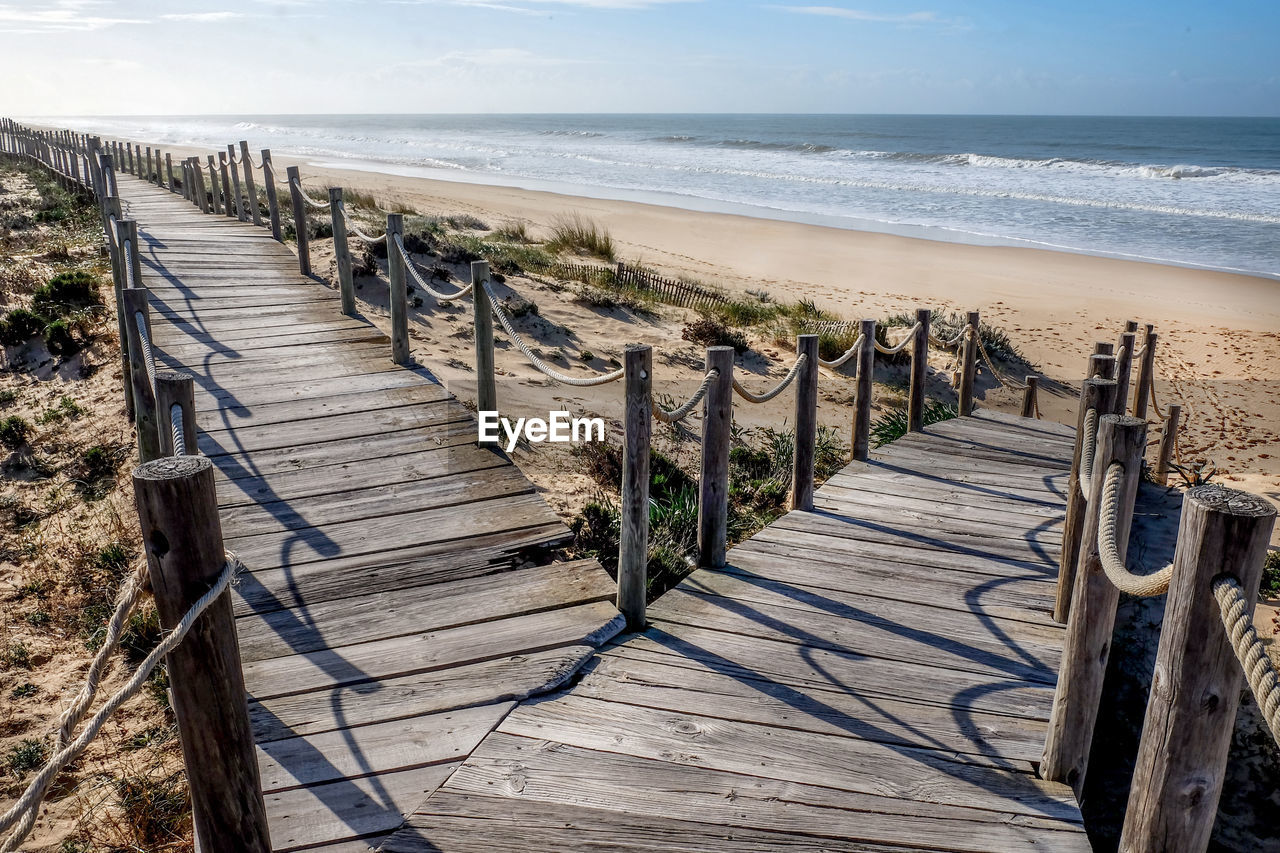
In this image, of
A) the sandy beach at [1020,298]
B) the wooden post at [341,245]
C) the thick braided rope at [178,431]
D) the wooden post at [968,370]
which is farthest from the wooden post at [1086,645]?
the wooden post at [341,245]

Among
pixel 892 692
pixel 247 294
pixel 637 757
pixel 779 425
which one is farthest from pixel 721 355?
pixel 247 294

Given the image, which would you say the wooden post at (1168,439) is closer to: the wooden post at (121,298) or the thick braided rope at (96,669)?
the thick braided rope at (96,669)

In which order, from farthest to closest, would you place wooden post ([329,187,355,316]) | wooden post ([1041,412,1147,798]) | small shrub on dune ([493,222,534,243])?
small shrub on dune ([493,222,534,243]) < wooden post ([329,187,355,316]) < wooden post ([1041,412,1147,798])

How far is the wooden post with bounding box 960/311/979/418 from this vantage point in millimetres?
8000

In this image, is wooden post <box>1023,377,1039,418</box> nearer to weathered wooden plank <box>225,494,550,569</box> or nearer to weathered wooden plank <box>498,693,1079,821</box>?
weathered wooden plank <box>225,494,550,569</box>

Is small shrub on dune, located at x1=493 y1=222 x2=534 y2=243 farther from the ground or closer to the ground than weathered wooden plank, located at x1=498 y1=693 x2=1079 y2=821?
farther from the ground

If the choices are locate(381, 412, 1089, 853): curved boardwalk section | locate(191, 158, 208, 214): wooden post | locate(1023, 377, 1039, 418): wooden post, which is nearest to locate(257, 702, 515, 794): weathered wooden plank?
locate(381, 412, 1089, 853): curved boardwalk section

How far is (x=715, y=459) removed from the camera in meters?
4.75

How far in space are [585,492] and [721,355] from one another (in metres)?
2.39

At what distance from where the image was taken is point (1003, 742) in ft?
11.3

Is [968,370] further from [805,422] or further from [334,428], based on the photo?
[334,428]

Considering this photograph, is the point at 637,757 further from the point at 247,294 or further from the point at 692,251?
the point at 692,251

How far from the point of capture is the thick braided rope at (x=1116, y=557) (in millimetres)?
2150

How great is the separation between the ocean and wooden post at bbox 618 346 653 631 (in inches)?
863
